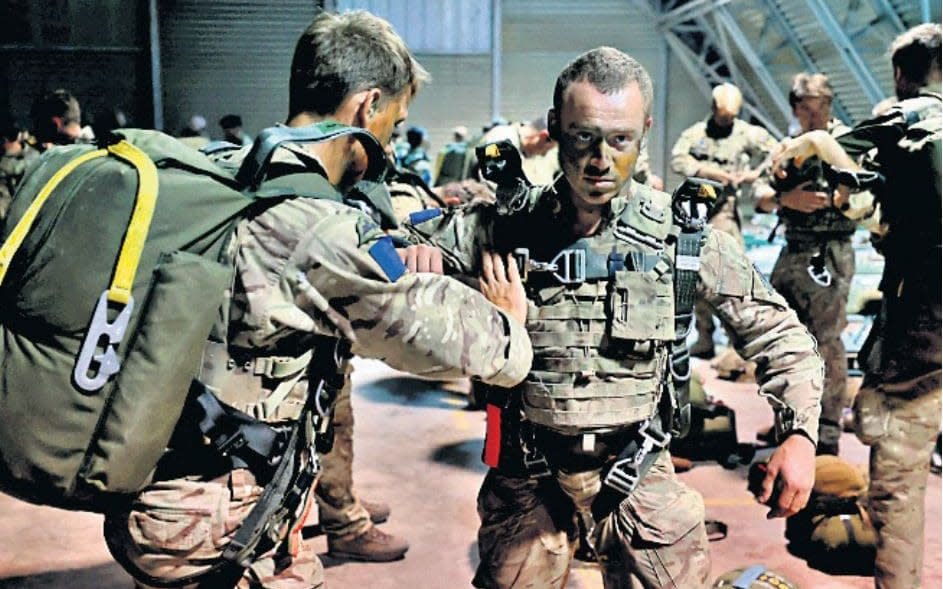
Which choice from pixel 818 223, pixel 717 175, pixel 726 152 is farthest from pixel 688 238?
pixel 726 152

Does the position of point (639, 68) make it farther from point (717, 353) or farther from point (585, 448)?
point (717, 353)

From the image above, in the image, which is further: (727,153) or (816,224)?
(727,153)

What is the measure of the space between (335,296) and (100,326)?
1.26 feet

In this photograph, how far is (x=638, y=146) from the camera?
2174mm

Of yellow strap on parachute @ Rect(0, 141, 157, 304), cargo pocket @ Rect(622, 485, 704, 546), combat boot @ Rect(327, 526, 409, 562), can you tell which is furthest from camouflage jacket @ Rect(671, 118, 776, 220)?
yellow strap on parachute @ Rect(0, 141, 157, 304)

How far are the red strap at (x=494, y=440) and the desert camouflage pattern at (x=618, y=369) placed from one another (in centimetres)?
4

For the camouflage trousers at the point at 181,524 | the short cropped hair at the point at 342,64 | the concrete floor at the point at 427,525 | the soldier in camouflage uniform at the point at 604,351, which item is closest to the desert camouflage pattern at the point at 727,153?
the concrete floor at the point at 427,525

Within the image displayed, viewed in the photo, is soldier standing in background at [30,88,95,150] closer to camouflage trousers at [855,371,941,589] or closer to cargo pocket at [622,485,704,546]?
cargo pocket at [622,485,704,546]

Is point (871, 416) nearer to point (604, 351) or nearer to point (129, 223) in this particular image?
point (604, 351)

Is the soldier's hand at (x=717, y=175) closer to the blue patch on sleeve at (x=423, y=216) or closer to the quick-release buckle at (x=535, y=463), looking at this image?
the blue patch on sleeve at (x=423, y=216)

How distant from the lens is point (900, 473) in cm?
298

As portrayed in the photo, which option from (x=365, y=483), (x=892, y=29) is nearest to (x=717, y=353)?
(x=365, y=483)

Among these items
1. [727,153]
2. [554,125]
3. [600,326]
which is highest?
[554,125]

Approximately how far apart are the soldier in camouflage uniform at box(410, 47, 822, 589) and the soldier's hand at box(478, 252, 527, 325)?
0.40 feet
